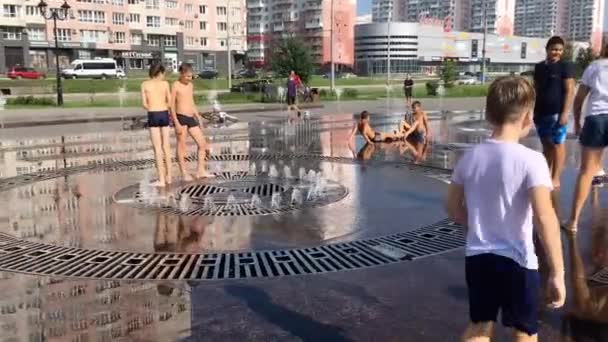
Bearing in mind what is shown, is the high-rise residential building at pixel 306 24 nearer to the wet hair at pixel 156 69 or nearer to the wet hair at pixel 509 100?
the wet hair at pixel 156 69

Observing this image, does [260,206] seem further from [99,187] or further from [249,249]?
[99,187]

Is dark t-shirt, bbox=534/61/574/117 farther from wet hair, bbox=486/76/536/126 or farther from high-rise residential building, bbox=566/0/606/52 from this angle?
high-rise residential building, bbox=566/0/606/52

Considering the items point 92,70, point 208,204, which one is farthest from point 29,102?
point 92,70

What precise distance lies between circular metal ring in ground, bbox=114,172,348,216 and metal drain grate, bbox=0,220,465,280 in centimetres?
164

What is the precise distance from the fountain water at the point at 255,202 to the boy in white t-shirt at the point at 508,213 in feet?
16.2

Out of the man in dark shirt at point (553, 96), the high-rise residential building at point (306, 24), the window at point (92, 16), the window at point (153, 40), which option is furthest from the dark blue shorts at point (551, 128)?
the high-rise residential building at point (306, 24)

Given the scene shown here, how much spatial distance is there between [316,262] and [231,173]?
16.3 ft

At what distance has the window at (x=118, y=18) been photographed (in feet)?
284

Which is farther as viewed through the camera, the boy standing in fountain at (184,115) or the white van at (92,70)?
the white van at (92,70)

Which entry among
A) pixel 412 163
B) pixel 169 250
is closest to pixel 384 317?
pixel 169 250

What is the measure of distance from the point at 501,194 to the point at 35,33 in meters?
86.3

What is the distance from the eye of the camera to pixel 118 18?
3425 inches

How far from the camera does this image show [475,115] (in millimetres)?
23859

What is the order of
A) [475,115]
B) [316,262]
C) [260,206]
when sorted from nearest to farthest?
1. [316,262]
2. [260,206]
3. [475,115]
